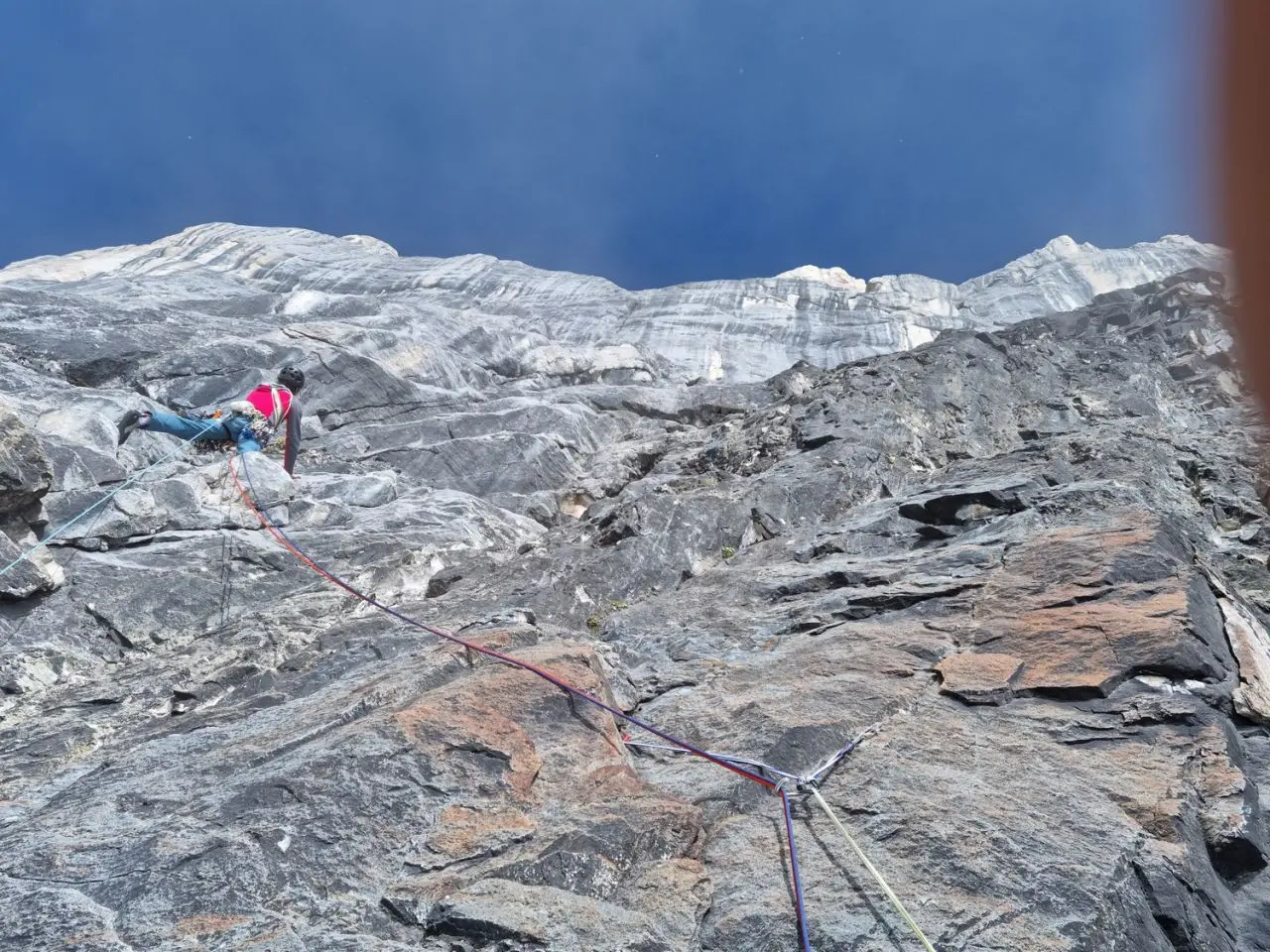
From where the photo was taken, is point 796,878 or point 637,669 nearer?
point 796,878

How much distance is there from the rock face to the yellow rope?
0.09 metres

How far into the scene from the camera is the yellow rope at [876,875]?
3.89 metres

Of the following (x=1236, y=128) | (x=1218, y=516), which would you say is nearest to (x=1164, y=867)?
(x=1236, y=128)

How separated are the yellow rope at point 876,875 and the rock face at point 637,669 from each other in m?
0.09

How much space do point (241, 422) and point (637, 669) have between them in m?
8.22

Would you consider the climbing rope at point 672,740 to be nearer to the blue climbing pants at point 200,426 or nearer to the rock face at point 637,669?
the rock face at point 637,669

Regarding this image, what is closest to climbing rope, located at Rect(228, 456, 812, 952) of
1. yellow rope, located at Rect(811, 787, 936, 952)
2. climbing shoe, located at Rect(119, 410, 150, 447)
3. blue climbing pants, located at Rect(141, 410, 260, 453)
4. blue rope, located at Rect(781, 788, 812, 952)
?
blue rope, located at Rect(781, 788, 812, 952)

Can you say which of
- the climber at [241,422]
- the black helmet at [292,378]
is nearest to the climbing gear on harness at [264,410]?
the climber at [241,422]

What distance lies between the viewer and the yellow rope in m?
3.89

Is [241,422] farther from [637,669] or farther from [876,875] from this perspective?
[876,875]

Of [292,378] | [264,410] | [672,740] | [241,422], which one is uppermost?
[292,378]

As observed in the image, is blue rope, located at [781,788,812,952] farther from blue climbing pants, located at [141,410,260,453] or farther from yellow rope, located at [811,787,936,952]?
blue climbing pants, located at [141,410,260,453]

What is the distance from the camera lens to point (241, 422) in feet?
43.4

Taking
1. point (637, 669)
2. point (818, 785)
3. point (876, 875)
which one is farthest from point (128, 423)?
point (876, 875)
